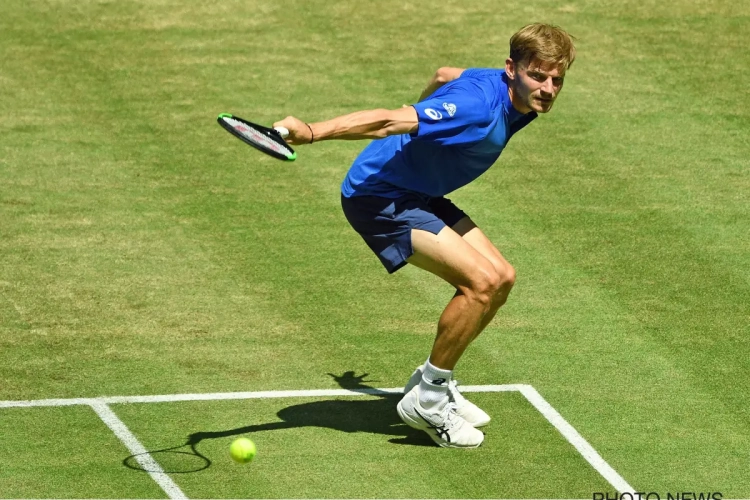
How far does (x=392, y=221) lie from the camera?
9.02m

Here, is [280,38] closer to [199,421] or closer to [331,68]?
[331,68]

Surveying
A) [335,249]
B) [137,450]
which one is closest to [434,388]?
[137,450]

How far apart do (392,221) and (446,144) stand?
77cm

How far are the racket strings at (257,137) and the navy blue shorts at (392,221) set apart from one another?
1.54m

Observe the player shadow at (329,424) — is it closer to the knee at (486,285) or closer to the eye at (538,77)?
the knee at (486,285)

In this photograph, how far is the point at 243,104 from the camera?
1514cm

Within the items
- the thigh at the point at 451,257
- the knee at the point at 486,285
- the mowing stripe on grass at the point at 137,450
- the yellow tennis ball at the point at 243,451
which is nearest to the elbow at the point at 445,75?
the thigh at the point at 451,257

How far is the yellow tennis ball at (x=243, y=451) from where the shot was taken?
8.34m

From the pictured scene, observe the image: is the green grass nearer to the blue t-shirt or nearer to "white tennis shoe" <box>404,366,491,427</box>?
"white tennis shoe" <box>404,366,491,427</box>

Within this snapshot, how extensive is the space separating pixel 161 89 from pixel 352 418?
725 cm

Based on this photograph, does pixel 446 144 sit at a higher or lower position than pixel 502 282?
higher

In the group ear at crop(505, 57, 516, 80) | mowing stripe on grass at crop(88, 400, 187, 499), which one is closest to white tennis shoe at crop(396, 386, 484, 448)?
mowing stripe on grass at crop(88, 400, 187, 499)

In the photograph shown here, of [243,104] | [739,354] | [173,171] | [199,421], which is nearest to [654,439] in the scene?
[739,354]

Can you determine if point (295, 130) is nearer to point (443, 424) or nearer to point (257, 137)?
point (257, 137)
